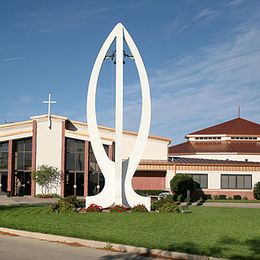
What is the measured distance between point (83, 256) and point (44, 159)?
98.0ft

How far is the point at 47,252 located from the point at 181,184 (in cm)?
2843

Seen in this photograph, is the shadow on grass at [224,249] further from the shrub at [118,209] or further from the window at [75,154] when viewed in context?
the window at [75,154]

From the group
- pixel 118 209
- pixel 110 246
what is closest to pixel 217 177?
pixel 118 209

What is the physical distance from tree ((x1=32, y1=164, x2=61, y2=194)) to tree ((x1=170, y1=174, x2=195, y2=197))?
9.67 m

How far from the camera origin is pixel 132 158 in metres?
24.0

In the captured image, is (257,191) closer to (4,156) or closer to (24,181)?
(24,181)

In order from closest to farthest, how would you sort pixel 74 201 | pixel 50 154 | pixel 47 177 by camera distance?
pixel 74 201, pixel 47 177, pixel 50 154

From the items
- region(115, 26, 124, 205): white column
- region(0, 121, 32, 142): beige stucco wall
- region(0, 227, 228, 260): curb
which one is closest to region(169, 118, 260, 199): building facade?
region(0, 121, 32, 142): beige stucco wall

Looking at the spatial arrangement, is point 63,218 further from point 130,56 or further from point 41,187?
point 41,187

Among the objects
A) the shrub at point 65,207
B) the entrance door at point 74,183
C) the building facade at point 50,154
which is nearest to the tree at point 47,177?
the building facade at point 50,154

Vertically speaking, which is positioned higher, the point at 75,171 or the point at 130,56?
the point at 130,56

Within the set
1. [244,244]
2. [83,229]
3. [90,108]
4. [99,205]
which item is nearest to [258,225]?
[244,244]

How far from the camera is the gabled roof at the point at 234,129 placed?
68438 mm

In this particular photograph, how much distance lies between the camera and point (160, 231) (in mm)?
14984
